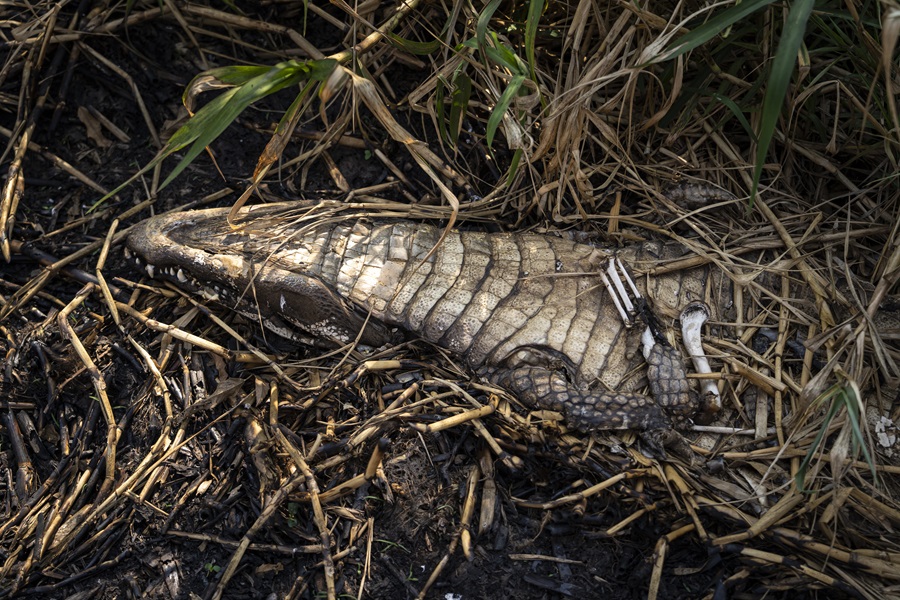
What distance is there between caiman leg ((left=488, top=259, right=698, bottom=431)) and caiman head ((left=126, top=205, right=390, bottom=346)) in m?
0.66

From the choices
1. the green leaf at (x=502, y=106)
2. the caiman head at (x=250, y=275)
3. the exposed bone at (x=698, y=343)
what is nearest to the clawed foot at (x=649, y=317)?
the exposed bone at (x=698, y=343)

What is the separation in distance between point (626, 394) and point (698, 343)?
15.7 inches

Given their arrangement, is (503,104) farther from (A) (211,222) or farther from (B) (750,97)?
(A) (211,222)

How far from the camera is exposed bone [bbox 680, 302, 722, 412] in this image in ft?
8.97

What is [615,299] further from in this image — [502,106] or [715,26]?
[715,26]

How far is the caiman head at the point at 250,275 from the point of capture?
9.61 feet

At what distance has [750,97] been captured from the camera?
2945 millimetres

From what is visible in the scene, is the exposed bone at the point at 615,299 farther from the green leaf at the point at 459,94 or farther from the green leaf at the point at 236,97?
the green leaf at the point at 236,97

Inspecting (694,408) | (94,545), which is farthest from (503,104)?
(94,545)

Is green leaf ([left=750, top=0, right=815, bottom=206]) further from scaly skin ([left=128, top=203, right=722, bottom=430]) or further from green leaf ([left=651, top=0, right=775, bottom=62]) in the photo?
scaly skin ([left=128, top=203, right=722, bottom=430])

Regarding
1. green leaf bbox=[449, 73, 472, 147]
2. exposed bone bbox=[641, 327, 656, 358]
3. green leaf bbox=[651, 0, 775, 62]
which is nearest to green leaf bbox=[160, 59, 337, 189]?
green leaf bbox=[449, 73, 472, 147]

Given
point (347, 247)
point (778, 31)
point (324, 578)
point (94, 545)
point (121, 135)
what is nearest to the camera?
point (324, 578)

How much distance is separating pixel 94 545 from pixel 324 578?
93 centimetres

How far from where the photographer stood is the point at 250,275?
115 inches
